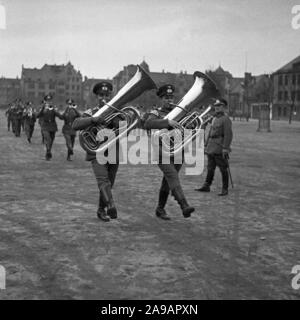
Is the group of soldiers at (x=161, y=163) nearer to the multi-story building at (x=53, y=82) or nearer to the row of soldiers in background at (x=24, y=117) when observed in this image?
the row of soldiers in background at (x=24, y=117)

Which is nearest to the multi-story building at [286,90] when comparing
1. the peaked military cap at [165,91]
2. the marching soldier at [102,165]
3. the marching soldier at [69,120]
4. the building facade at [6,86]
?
the marching soldier at [69,120]

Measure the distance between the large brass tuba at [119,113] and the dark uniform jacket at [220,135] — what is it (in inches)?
125

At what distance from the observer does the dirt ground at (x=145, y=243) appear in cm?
430

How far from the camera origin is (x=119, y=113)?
624cm

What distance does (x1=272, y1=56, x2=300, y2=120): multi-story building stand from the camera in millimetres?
71250

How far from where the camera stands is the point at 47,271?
4691 millimetres

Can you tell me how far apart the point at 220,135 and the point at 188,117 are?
8.61ft

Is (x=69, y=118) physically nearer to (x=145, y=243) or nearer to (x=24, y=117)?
(x=145, y=243)

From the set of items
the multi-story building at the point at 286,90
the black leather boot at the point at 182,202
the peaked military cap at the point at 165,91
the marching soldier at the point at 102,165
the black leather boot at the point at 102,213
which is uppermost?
the multi-story building at the point at 286,90

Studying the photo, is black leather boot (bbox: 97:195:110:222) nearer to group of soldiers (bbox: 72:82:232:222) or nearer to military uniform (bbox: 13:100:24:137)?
group of soldiers (bbox: 72:82:232:222)

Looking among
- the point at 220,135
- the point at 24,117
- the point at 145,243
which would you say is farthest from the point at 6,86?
the point at 145,243

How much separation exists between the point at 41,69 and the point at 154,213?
448ft
